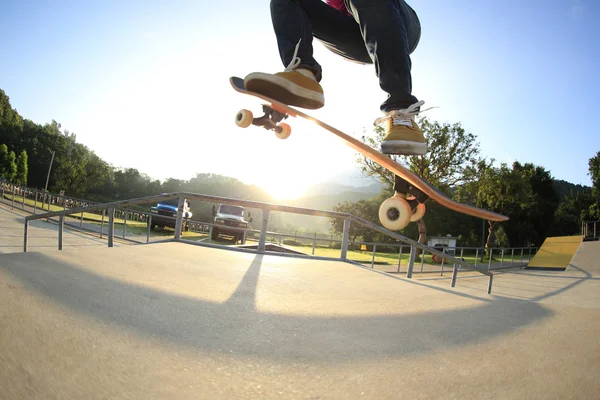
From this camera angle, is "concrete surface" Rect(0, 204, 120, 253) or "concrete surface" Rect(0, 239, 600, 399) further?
"concrete surface" Rect(0, 204, 120, 253)

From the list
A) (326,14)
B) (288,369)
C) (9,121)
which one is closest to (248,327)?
(288,369)

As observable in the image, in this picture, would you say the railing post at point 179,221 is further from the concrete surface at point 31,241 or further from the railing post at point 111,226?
the concrete surface at point 31,241

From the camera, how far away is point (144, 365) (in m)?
0.63

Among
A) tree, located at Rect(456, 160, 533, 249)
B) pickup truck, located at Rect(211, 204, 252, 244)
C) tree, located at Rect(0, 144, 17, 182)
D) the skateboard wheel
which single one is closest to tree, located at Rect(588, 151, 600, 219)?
tree, located at Rect(456, 160, 533, 249)

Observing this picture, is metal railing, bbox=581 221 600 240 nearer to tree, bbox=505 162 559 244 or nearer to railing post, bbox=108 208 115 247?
tree, bbox=505 162 559 244

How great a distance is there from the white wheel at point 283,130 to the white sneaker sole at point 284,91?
450mm

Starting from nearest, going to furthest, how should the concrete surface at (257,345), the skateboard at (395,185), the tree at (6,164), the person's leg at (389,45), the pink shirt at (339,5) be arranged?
the concrete surface at (257,345)
the person's leg at (389,45)
the skateboard at (395,185)
the pink shirt at (339,5)
the tree at (6,164)

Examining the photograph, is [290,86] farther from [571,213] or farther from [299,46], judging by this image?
[571,213]

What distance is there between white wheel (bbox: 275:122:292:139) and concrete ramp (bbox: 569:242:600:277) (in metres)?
14.2

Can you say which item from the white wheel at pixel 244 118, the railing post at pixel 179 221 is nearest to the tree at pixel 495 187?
the railing post at pixel 179 221

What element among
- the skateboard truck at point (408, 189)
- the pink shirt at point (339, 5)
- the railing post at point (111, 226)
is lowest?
the railing post at point (111, 226)

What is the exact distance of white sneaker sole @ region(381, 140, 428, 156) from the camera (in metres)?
1.97

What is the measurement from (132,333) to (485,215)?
7.26 ft

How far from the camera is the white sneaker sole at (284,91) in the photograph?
6.69 ft
